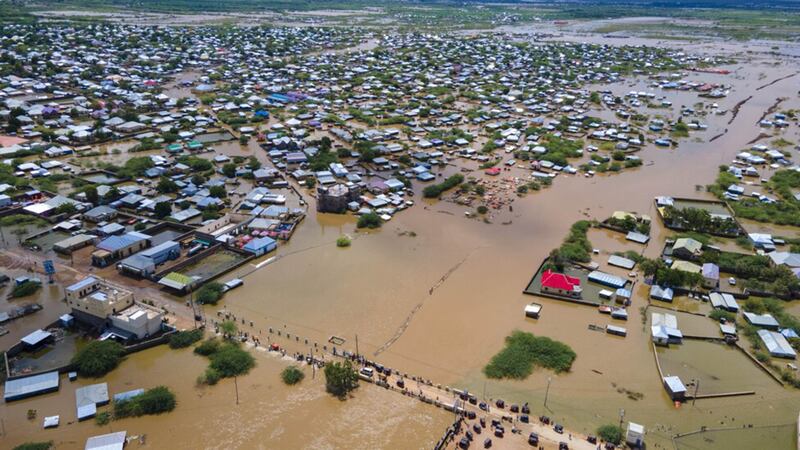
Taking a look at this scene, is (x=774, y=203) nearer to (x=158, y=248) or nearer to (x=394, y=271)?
(x=394, y=271)

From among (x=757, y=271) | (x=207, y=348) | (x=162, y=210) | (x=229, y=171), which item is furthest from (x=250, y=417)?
(x=757, y=271)

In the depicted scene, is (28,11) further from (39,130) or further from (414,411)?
(414,411)

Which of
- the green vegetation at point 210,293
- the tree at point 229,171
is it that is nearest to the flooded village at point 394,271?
the green vegetation at point 210,293

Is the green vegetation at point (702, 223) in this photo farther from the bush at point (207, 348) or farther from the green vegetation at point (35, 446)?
the green vegetation at point (35, 446)

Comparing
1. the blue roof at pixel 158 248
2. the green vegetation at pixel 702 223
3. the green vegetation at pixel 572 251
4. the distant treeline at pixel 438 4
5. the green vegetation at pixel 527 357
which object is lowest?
the green vegetation at pixel 527 357

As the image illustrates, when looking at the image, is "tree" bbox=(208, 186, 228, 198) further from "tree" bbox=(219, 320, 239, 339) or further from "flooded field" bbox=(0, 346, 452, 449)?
"flooded field" bbox=(0, 346, 452, 449)

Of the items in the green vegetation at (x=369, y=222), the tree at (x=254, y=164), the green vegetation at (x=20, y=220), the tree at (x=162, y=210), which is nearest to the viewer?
the green vegetation at (x=20, y=220)

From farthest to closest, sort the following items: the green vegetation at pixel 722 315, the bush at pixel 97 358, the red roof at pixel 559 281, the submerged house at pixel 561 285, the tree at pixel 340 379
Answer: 1. the red roof at pixel 559 281
2. the submerged house at pixel 561 285
3. the green vegetation at pixel 722 315
4. the bush at pixel 97 358
5. the tree at pixel 340 379
